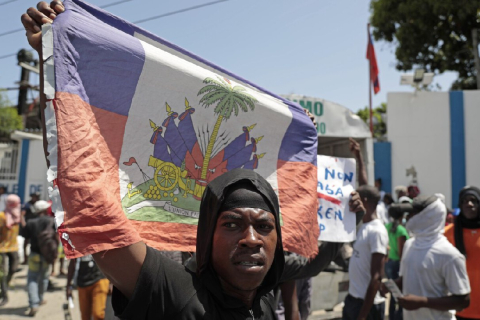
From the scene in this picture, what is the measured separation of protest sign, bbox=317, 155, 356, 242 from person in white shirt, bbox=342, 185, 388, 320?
836mm

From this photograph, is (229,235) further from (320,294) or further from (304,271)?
(320,294)

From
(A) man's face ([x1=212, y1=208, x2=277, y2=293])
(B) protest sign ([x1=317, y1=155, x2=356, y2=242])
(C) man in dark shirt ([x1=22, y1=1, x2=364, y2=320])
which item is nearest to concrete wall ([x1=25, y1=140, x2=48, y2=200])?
(B) protest sign ([x1=317, y1=155, x2=356, y2=242])

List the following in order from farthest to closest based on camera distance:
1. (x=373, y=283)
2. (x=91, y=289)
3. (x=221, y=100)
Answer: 1. (x=91, y=289)
2. (x=373, y=283)
3. (x=221, y=100)

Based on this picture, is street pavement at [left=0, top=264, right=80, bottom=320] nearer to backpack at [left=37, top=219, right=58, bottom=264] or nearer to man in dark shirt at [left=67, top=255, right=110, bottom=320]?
backpack at [left=37, top=219, right=58, bottom=264]

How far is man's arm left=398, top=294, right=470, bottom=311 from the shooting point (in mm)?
3258

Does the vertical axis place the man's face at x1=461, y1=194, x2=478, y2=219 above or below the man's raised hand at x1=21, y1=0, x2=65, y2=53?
below

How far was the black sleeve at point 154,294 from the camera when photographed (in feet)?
4.52

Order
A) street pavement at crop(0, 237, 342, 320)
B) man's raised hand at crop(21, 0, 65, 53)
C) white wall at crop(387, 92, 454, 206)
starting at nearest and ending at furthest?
1. man's raised hand at crop(21, 0, 65, 53)
2. street pavement at crop(0, 237, 342, 320)
3. white wall at crop(387, 92, 454, 206)

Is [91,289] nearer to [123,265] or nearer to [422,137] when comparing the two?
[123,265]

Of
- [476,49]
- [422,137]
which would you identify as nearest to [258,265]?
[422,137]

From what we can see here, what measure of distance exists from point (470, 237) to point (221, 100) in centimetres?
305

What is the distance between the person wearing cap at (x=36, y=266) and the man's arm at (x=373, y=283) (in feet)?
18.4

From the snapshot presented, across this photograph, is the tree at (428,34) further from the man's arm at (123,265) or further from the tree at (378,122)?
the man's arm at (123,265)

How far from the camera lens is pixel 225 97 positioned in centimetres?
239
